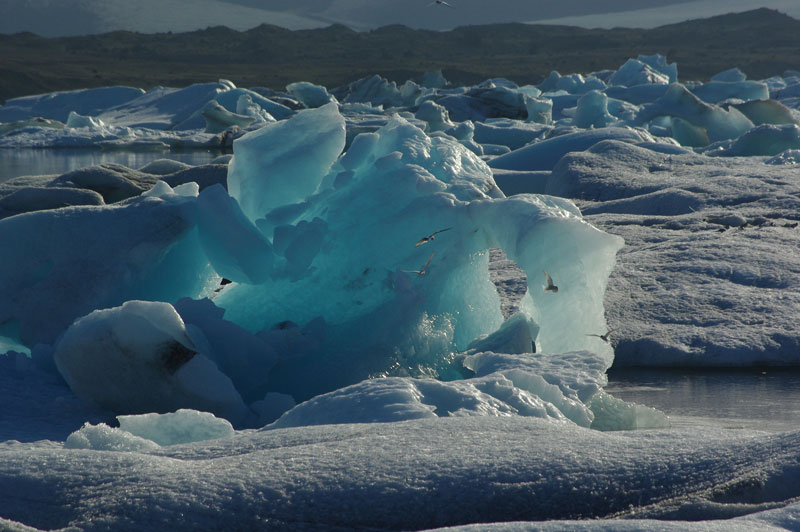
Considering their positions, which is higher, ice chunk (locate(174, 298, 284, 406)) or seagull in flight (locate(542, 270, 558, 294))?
seagull in flight (locate(542, 270, 558, 294))

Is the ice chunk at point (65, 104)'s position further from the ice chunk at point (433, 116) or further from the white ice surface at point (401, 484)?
the white ice surface at point (401, 484)

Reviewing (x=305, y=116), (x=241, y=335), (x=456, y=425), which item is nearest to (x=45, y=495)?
(x=456, y=425)

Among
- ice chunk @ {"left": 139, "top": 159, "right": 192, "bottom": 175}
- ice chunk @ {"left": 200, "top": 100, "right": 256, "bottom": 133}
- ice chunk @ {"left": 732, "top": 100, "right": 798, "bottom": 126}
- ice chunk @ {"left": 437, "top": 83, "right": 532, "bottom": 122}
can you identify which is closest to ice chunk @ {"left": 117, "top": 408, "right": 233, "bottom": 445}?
ice chunk @ {"left": 139, "top": 159, "right": 192, "bottom": 175}

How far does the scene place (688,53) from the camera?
5428cm

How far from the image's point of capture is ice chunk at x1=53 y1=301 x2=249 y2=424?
9.09 ft

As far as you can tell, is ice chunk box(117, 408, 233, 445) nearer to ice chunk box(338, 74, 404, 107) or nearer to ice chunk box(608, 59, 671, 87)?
ice chunk box(608, 59, 671, 87)

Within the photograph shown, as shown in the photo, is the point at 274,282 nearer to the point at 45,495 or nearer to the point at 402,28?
the point at 45,495

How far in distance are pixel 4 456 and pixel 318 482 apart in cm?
64

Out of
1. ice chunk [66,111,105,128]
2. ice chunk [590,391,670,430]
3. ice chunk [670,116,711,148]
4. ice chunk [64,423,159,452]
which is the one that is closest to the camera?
ice chunk [64,423,159,452]

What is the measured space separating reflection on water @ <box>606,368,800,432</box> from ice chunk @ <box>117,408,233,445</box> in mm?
1387

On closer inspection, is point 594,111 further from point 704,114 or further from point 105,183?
point 105,183

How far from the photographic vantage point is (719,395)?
3164 millimetres

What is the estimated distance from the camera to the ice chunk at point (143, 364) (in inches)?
109

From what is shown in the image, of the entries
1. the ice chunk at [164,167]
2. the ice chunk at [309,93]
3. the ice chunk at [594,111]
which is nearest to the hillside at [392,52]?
the ice chunk at [309,93]
